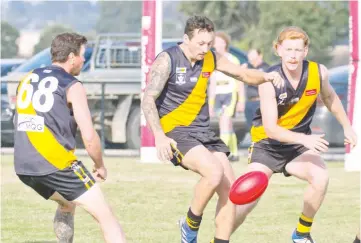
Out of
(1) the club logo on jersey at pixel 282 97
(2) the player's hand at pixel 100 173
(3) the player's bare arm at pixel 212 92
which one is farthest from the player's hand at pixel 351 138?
(3) the player's bare arm at pixel 212 92

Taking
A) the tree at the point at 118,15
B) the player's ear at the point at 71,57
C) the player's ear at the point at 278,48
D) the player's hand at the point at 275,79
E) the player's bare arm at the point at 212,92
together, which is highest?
the player's ear at the point at 71,57

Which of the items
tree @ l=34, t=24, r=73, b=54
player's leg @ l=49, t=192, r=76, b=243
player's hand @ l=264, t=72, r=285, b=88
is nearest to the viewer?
player's leg @ l=49, t=192, r=76, b=243

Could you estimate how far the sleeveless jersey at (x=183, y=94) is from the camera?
28.6ft

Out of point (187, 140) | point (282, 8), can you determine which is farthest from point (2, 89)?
point (282, 8)

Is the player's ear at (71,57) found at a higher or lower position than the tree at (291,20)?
higher

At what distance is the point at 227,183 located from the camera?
8656 mm

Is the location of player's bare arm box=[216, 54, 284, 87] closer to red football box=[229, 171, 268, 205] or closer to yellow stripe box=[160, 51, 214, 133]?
yellow stripe box=[160, 51, 214, 133]

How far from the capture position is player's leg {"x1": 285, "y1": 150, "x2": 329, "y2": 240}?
28.1ft

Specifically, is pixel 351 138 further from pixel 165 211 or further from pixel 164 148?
pixel 165 211

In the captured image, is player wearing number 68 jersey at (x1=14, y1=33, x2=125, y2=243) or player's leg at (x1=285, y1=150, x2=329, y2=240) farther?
player's leg at (x1=285, y1=150, x2=329, y2=240)

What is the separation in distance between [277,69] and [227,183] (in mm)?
995

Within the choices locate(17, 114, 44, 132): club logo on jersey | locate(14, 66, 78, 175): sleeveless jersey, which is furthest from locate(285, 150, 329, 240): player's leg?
locate(17, 114, 44, 132): club logo on jersey

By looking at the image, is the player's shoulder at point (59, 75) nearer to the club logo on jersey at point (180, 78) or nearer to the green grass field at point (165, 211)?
the club logo on jersey at point (180, 78)

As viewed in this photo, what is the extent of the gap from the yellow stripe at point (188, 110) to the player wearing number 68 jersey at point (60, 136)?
145 centimetres
